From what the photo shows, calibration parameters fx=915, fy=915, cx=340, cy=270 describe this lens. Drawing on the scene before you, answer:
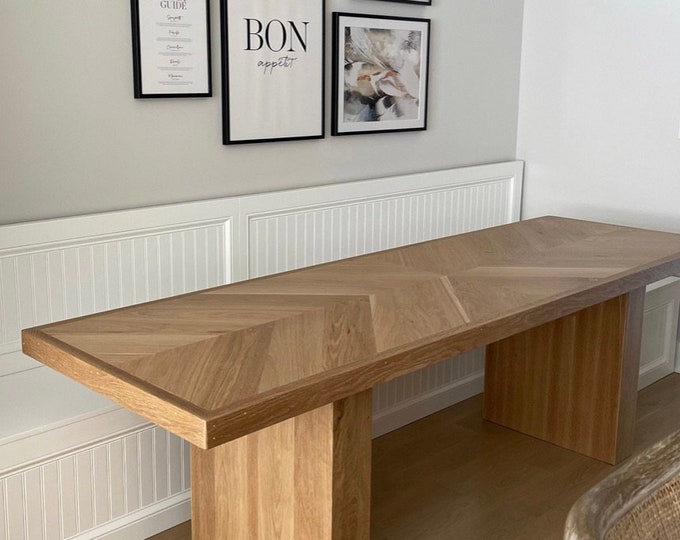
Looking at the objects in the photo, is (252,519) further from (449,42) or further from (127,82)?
(449,42)

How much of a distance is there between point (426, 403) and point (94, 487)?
1498 millimetres

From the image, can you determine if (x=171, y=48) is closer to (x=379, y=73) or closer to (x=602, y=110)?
(x=379, y=73)

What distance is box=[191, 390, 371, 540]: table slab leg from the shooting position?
2.02m

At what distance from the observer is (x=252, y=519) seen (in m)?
2.24

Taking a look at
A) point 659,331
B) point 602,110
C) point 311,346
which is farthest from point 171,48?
point 659,331

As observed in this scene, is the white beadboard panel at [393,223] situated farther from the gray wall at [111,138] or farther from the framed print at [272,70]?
the framed print at [272,70]

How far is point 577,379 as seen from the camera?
3.24 meters

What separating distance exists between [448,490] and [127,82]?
1.64 meters

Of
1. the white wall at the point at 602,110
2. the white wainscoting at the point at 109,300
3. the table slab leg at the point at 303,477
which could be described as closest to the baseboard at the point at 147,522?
the white wainscoting at the point at 109,300

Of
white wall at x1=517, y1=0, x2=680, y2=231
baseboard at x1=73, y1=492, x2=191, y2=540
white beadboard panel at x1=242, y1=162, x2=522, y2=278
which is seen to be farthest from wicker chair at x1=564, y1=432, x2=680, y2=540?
white wall at x1=517, y1=0, x2=680, y2=231

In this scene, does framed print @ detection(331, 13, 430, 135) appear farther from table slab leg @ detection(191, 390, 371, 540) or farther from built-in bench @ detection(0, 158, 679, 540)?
table slab leg @ detection(191, 390, 371, 540)

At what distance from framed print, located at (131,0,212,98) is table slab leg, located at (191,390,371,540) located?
3.54 feet

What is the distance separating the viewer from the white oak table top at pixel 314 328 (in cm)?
174

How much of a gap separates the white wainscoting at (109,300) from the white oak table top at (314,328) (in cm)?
35
